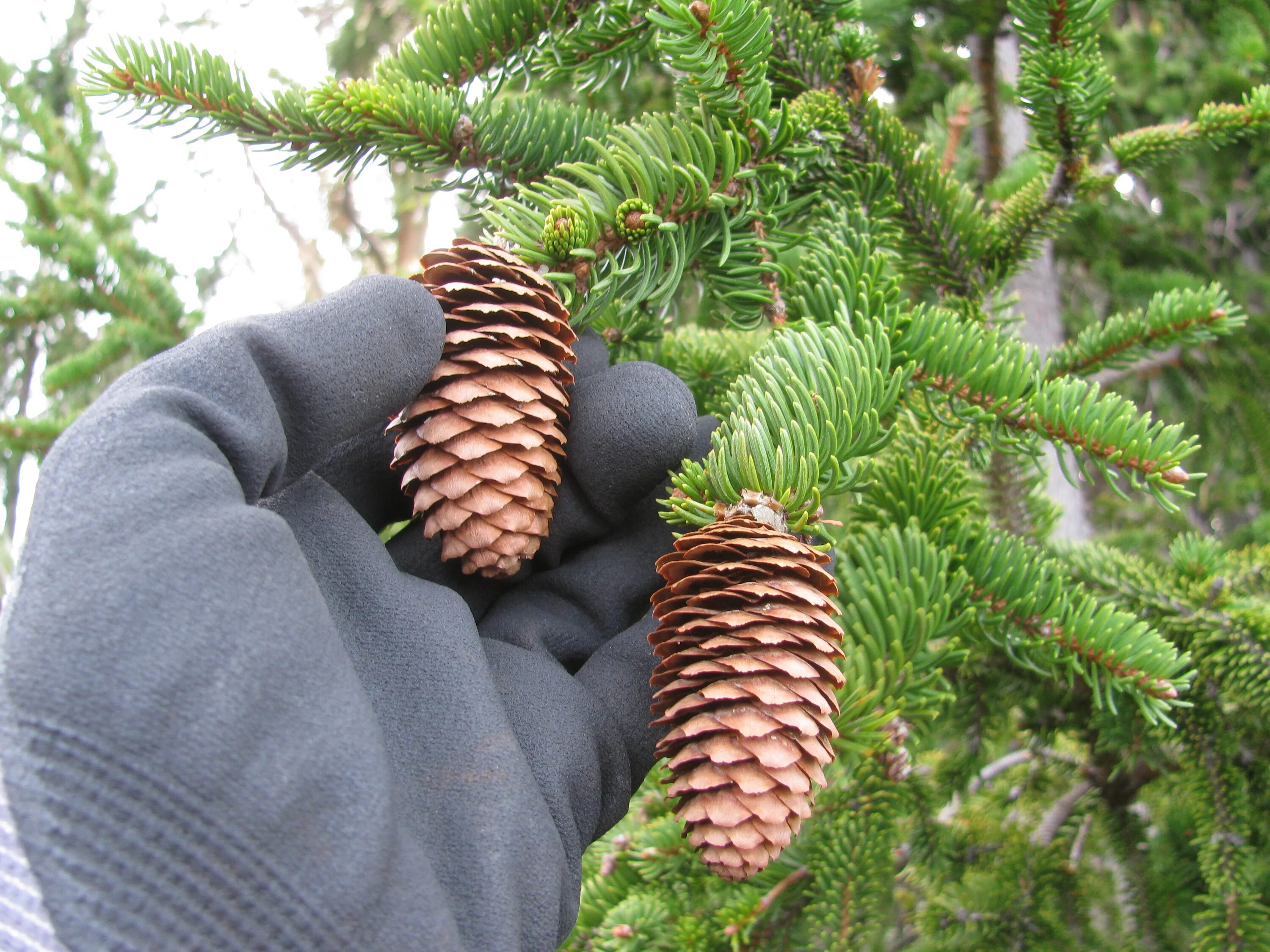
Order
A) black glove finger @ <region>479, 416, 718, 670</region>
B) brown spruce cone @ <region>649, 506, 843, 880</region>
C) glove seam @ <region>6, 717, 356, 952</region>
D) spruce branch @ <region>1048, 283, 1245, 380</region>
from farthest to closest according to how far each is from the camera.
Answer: spruce branch @ <region>1048, 283, 1245, 380</region>
black glove finger @ <region>479, 416, 718, 670</region>
brown spruce cone @ <region>649, 506, 843, 880</region>
glove seam @ <region>6, 717, 356, 952</region>

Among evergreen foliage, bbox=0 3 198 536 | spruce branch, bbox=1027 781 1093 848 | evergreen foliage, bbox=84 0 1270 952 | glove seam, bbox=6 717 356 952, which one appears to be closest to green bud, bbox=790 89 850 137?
evergreen foliage, bbox=84 0 1270 952

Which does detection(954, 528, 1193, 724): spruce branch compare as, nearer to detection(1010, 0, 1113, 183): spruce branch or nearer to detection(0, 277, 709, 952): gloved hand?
detection(0, 277, 709, 952): gloved hand

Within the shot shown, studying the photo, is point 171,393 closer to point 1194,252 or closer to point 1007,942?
point 1007,942

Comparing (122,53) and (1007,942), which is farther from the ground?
(122,53)

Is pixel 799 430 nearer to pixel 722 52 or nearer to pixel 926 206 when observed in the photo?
pixel 722 52

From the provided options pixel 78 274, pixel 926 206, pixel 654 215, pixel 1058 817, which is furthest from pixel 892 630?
pixel 78 274

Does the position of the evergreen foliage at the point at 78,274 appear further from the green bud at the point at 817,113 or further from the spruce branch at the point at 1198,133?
the spruce branch at the point at 1198,133

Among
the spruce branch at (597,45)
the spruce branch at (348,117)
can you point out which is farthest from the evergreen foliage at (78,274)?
the spruce branch at (597,45)

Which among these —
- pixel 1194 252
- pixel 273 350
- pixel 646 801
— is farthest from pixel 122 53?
pixel 1194 252
